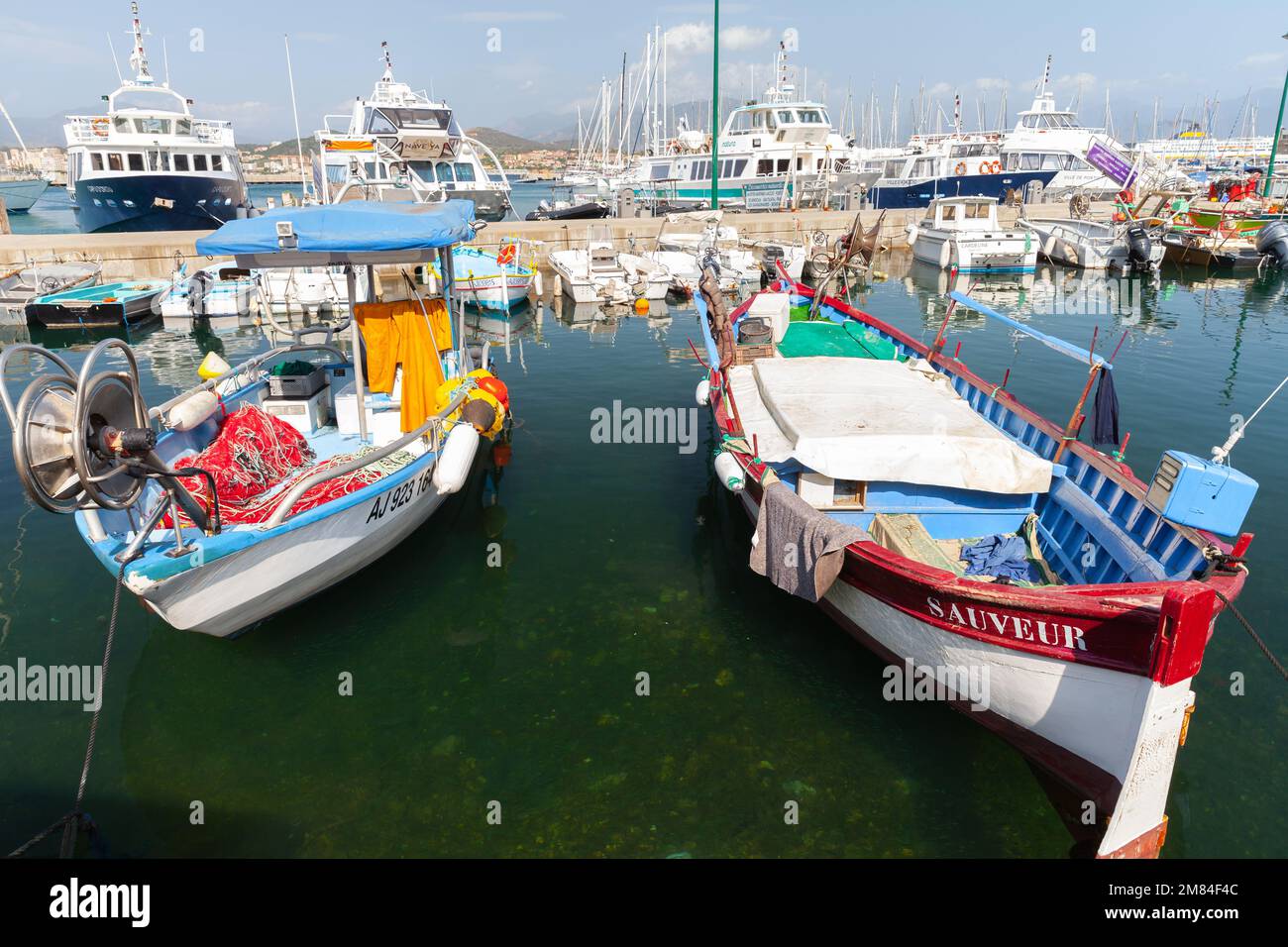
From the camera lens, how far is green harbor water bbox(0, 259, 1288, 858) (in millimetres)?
6238

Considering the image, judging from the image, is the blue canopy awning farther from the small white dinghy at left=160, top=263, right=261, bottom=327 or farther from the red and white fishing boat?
the small white dinghy at left=160, top=263, right=261, bottom=327

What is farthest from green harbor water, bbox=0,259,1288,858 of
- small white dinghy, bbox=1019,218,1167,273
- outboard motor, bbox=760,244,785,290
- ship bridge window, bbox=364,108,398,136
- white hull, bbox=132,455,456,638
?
ship bridge window, bbox=364,108,398,136

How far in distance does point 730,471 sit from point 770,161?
47070 mm

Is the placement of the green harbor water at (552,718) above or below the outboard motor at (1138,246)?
below

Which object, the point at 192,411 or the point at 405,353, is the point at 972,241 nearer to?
the point at 405,353

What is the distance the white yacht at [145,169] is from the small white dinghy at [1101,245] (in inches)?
1747

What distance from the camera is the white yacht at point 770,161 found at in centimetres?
4878

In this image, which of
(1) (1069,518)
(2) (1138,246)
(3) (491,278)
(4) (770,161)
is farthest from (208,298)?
(2) (1138,246)

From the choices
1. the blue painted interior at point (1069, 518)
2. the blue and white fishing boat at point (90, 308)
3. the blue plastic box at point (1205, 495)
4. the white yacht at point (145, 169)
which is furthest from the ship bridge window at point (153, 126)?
the blue plastic box at point (1205, 495)

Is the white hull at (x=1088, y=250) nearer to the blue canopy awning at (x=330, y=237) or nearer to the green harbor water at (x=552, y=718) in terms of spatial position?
the green harbor water at (x=552, y=718)

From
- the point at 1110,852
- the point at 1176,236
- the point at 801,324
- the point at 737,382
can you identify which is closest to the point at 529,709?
the point at 1110,852

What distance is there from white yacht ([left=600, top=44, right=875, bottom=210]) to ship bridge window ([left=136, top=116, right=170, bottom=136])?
29.8 metres

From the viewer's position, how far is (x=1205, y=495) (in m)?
6.17

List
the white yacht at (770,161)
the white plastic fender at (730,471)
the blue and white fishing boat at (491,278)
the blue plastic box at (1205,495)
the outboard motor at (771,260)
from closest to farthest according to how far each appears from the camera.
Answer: the blue plastic box at (1205,495)
the white plastic fender at (730,471)
the blue and white fishing boat at (491,278)
the outboard motor at (771,260)
the white yacht at (770,161)
